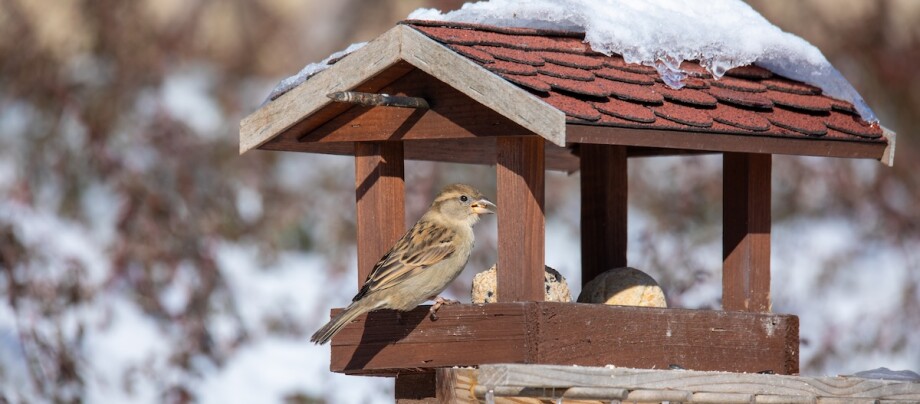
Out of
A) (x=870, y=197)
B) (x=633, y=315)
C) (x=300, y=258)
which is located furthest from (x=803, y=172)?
(x=633, y=315)

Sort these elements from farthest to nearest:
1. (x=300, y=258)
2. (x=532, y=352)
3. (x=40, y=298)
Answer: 1. (x=300, y=258)
2. (x=40, y=298)
3. (x=532, y=352)

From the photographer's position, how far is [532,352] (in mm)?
3828

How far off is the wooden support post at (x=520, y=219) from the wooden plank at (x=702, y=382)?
449 millimetres

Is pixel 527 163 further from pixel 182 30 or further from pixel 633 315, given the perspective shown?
pixel 182 30

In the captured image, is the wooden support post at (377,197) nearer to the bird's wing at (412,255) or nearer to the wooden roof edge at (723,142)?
the bird's wing at (412,255)

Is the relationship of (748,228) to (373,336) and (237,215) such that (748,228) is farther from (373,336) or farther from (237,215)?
(237,215)

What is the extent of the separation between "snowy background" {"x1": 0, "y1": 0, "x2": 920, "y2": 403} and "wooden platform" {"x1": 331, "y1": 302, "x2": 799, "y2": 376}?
8.52 ft

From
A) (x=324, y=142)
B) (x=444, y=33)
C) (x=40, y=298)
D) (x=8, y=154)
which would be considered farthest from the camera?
(x=8, y=154)

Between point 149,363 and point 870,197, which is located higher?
point 870,197

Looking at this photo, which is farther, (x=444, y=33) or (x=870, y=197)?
(x=870, y=197)

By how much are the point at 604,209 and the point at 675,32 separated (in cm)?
89

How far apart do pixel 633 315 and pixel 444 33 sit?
105 centimetres

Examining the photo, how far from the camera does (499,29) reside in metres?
4.38

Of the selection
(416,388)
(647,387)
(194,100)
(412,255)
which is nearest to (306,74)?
(412,255)
